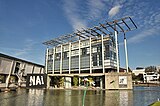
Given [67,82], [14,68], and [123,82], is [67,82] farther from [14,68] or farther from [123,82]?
[14,68]

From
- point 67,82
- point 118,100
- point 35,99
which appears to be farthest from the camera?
point 67,82

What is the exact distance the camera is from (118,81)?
5725 centimetres

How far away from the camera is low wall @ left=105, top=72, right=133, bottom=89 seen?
55.9 m

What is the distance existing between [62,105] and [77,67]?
61698 millimetres

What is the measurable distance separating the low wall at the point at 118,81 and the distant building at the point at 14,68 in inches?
2133

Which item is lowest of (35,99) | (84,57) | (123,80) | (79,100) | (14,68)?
(35,99)

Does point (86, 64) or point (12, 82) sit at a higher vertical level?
point (86, 64)

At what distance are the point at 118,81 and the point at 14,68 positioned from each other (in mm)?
61339

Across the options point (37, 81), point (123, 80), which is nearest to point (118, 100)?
point (123, 80)

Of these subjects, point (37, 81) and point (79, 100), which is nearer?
point (79, 100)

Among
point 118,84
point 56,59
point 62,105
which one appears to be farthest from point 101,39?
point 62,105

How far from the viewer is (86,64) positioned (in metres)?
79.1

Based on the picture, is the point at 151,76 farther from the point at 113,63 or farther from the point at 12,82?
the point at 12,82

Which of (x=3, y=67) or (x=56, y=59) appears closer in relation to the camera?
(x=3, y=67)
